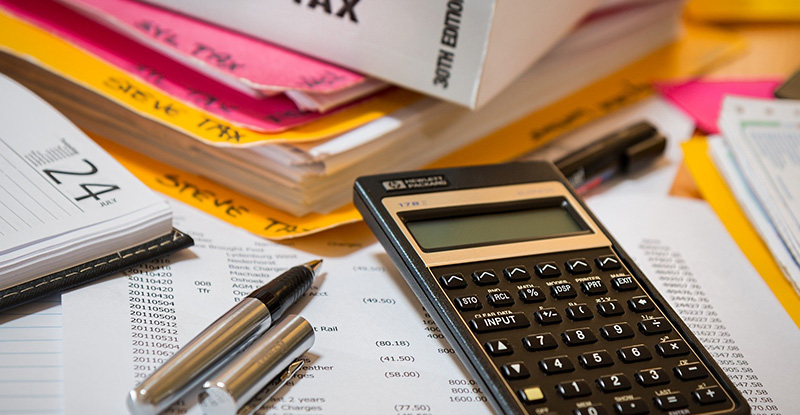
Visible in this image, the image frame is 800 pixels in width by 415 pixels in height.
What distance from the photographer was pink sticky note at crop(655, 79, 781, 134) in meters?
0.76

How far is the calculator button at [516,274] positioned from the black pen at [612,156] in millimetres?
167

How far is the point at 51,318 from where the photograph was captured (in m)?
0.44

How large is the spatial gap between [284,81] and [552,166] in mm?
215

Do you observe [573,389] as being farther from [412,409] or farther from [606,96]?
[606,96]

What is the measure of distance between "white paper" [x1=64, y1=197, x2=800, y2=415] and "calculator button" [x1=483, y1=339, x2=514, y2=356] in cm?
3

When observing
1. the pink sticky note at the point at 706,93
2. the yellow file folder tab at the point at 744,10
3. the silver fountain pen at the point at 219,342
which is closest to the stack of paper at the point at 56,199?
the silver fountain pen at the point at 219,342

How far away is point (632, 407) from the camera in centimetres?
39

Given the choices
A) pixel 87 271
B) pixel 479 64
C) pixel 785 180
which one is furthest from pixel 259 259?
pixel 785 180

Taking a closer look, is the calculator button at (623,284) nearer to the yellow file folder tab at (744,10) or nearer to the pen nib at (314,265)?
the pen nib at (314,265)

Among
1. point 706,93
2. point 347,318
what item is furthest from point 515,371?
point 706,93

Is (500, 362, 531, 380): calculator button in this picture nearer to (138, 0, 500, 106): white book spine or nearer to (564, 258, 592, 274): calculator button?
(564, 258, 592, 274): calculator button

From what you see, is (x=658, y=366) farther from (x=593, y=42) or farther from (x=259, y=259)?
(x=593, y=42)

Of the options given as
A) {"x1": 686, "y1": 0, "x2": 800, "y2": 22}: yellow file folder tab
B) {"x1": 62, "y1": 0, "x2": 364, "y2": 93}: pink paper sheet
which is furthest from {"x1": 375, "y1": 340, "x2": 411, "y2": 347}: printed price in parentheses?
{"x1": 686, "y1": 0, "x2": 800, "y2": 22}: yellow file folder tab

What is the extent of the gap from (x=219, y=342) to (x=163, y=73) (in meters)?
0.30
